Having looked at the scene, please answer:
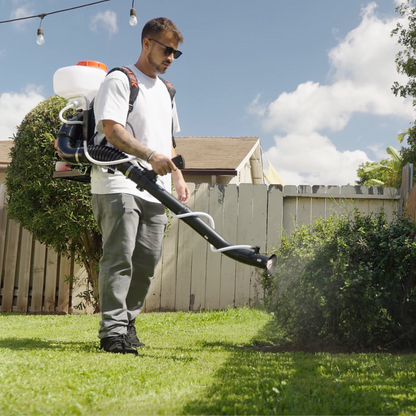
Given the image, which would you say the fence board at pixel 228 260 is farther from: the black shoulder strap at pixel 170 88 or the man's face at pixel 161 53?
the man's face at pixel 161 53

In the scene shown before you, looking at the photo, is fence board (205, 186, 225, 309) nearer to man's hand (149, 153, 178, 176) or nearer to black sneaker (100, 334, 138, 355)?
black sneaker (100, 334, 138, 355)

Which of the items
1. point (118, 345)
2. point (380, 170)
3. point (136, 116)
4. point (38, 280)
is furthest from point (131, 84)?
point (380, 170)

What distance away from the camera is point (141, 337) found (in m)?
4.04

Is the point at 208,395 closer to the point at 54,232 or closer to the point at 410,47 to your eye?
the point at 54,232

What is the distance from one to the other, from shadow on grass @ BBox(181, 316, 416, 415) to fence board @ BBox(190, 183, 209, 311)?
372 cm

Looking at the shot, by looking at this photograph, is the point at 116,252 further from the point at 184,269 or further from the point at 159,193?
the point at 184,269

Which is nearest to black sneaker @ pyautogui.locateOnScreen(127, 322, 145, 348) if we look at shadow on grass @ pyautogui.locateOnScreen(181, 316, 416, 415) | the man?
the man

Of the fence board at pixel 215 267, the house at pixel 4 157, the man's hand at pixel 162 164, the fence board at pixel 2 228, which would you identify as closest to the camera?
the man's hand at pixel 162 164

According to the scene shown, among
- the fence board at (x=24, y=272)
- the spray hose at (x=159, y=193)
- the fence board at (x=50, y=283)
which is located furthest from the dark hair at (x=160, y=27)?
the fence board at (x=24, y=272)

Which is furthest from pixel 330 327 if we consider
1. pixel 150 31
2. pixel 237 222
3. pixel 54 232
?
pixel 54 232

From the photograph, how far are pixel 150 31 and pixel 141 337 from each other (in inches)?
92.0

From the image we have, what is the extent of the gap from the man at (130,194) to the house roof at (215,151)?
7293 millimetres

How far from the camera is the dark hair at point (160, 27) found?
323 cm

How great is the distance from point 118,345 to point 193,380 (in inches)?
32.4
